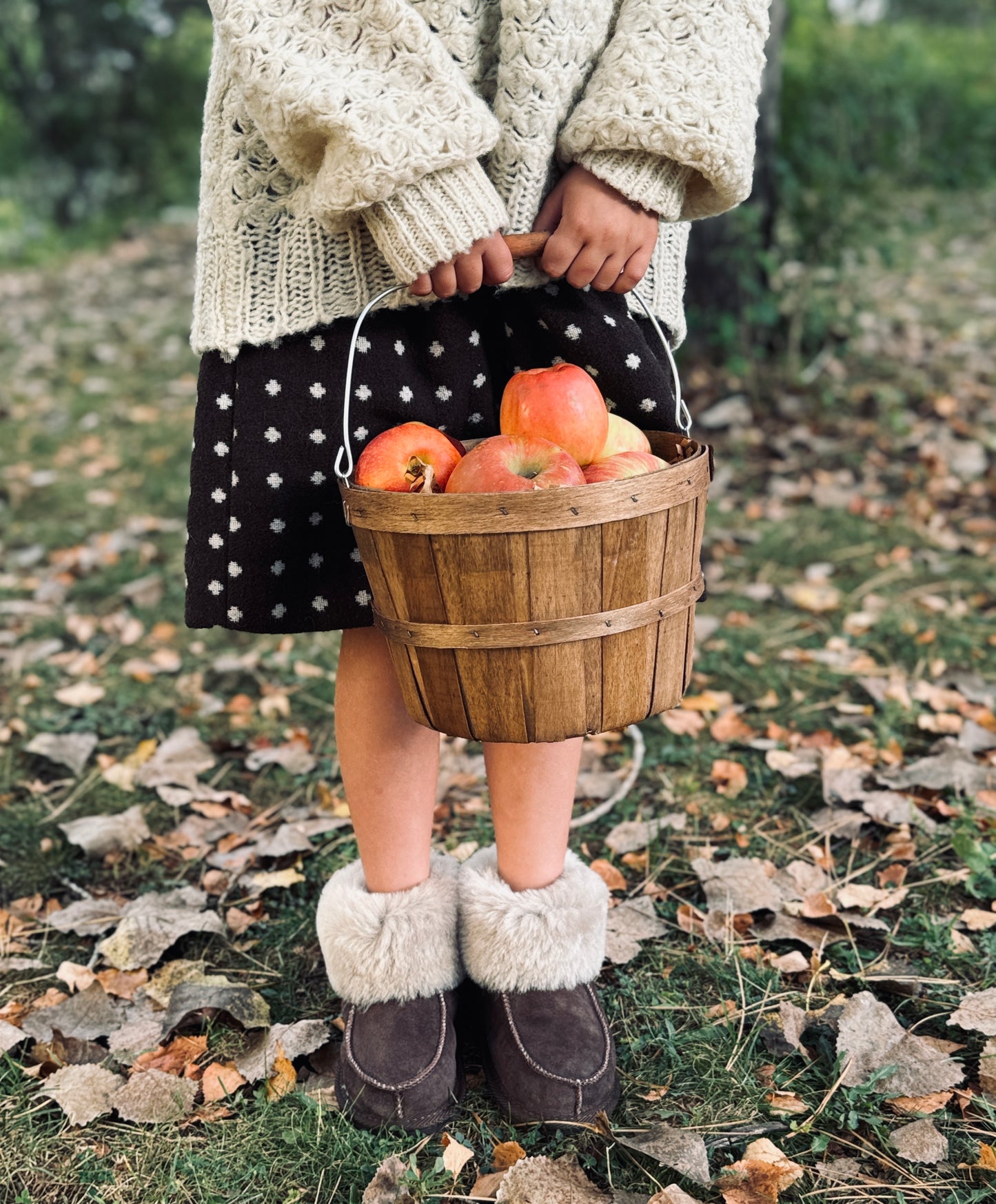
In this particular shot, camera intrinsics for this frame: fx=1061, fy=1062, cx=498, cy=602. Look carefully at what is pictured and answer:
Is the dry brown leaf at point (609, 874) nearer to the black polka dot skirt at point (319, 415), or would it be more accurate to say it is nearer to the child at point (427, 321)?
the child at point (427, 321)

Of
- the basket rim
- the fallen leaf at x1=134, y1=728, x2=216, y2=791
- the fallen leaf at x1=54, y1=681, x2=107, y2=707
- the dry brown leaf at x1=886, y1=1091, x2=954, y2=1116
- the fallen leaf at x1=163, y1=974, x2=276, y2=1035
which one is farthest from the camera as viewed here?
the fallen leaf at x1=54, y1=681, x2=107, y2=707

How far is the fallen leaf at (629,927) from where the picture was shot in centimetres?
174

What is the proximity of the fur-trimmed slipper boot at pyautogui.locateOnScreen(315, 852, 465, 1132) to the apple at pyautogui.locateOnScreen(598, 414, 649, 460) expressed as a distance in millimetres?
690

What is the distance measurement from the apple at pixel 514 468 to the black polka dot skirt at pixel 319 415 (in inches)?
8.7

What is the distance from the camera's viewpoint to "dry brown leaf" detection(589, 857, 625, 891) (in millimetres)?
1924

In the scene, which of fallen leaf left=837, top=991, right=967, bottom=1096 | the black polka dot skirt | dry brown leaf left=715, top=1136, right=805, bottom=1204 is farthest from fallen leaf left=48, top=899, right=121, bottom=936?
fallen leaf left=837, top=991, right=967, bottom=1096

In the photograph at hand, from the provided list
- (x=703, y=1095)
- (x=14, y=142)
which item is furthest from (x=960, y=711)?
(x=14, y=142)

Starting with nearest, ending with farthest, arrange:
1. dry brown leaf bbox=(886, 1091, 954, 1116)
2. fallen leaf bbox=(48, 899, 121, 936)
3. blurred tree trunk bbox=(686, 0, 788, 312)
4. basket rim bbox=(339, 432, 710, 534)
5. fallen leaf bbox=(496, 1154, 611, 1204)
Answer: basket rim bbox=(339, 432, 710, 534)
fallen leaf bbox=(496, 1154, 611, 1204)
dry brown leaf bbox=(886, 1091, 954, 1116)
fallen leaf bbox=(48, 899, 121, 936)
blurred tree trunk bbox=(686, 0, 788, 312)

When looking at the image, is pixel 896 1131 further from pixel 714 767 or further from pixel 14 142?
pixel 14 142

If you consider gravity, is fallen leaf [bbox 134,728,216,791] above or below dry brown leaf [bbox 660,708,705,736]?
below

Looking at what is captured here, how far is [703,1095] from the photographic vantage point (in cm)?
146

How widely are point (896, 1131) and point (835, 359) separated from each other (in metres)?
3.64

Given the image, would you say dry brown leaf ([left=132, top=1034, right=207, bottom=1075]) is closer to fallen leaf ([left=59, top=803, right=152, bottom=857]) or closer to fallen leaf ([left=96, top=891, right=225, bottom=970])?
fallen leaf ([left=96, top=891, right=225, bottom=970])

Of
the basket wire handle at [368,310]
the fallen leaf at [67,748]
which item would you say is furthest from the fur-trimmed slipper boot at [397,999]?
the fallen leaf at [67,748]
